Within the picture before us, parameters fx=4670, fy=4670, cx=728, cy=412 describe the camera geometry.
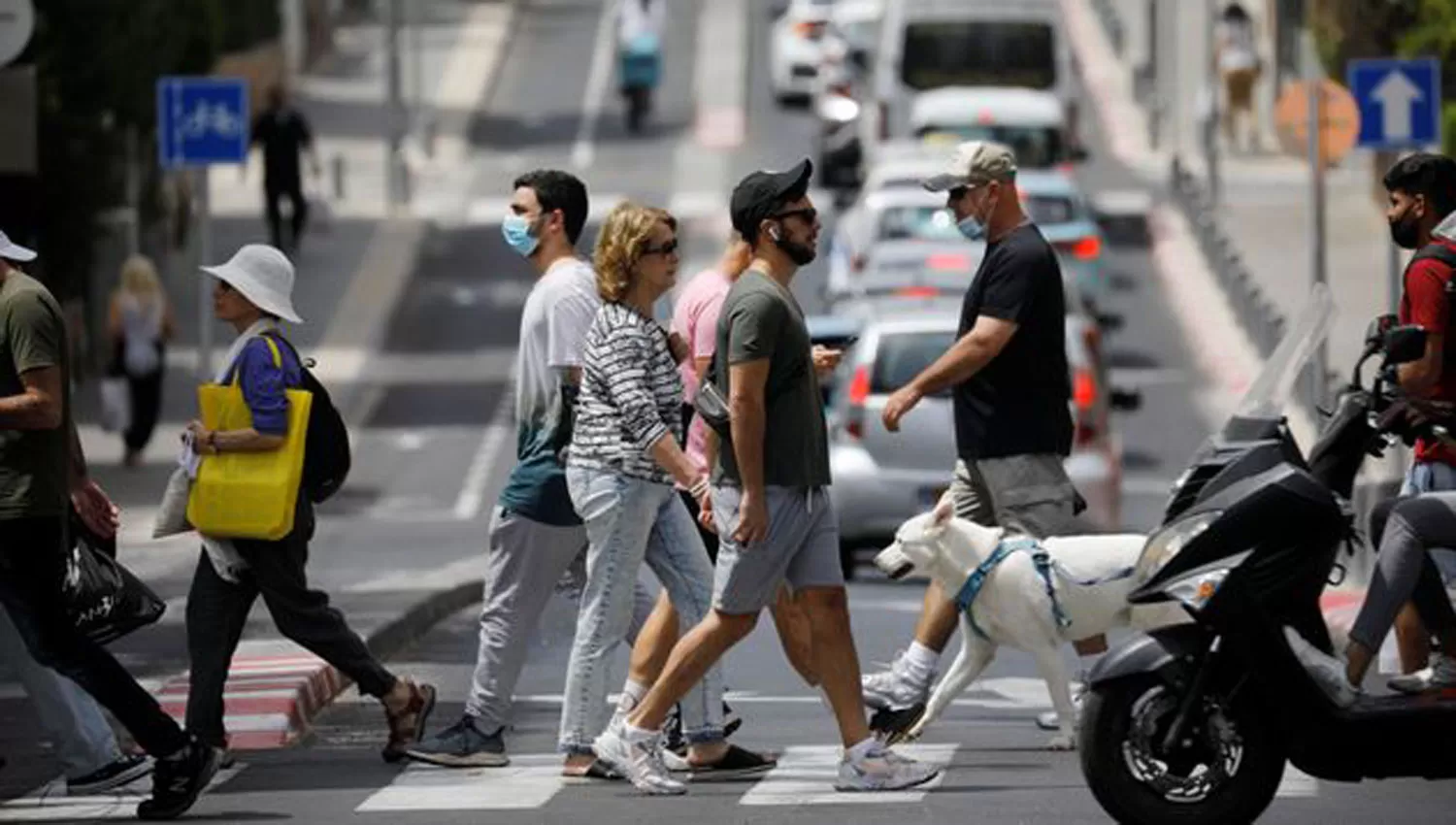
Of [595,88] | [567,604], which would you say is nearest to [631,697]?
[567,604]

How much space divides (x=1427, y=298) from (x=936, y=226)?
24476mm

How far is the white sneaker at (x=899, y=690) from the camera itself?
589 inches

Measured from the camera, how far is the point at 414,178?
58250mm

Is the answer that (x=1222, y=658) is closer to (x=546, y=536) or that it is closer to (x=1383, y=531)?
(x=1383, y=531)

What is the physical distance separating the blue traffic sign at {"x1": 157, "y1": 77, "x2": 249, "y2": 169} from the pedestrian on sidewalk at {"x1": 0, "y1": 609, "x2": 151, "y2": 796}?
72.5 feet

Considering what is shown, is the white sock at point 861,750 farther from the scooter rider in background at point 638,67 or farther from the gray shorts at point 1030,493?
the scooter rider in background at point 638,67

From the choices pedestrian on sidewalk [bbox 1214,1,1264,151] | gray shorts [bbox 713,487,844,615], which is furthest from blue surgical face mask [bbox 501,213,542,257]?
pedestrian on sidewalk [bbox 1214,1,1264,151]

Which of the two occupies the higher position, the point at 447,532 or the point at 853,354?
the point at 853,354

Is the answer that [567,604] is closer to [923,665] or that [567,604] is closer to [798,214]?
[923,665]

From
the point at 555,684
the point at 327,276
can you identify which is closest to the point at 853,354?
the point at 555,684

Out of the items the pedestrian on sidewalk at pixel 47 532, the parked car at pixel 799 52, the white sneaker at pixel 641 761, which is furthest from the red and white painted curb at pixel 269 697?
the parked car at pixel 799 52

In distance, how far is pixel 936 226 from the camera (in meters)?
38.1

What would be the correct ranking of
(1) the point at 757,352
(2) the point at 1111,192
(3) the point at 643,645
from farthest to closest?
(2) the point at 1111,192
(3) the point at 643,645
(1) the point at 757,352

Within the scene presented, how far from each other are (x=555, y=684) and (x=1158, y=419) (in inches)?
871
